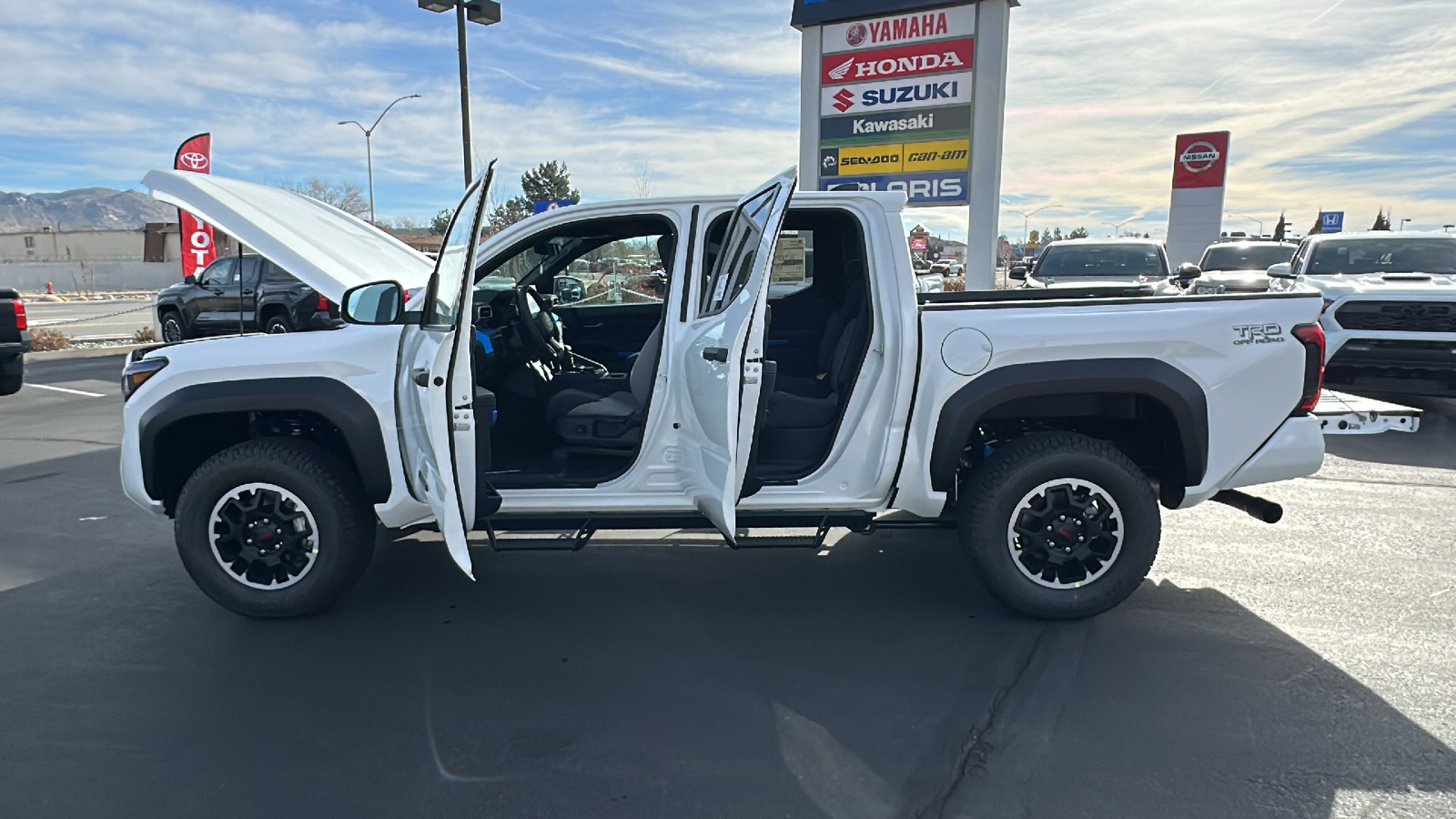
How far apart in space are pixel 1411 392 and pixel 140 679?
938cm

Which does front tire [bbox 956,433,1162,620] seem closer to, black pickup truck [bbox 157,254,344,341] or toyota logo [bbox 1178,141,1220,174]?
black pickup truck [bbox 157,254,344,341]

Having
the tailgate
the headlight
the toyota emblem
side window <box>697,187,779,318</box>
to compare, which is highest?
the toyota emblem

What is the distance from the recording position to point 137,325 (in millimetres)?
21828

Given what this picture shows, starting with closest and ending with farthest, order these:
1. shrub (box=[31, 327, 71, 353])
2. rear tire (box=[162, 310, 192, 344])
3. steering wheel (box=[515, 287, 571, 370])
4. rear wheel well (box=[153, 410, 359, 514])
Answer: rear wheel well (box=[153, 410, 359, 514]) < steering wheel (box=[515, 287, 571, 370]) < shrub (box=[31, 327, 71, 353]) < rear tire (box=[162, 310, 192, 344])

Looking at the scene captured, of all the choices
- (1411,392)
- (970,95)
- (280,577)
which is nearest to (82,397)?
(280,577)

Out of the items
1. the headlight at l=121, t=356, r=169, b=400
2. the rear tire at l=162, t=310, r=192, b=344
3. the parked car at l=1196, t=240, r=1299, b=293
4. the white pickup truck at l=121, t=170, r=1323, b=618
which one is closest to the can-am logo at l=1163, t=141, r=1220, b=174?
the parked car at l=1196, t=240, r=1299, b=293

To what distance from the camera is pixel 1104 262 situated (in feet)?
42.1

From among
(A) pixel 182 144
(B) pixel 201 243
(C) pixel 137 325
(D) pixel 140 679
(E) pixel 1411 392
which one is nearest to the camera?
(D) pixel 140 679

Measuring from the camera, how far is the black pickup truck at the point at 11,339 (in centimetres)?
884

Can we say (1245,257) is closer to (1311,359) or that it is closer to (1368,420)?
(1368,420)

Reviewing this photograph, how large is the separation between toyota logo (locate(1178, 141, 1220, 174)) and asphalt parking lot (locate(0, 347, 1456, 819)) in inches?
1435

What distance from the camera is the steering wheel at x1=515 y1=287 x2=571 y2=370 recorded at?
15.4ft

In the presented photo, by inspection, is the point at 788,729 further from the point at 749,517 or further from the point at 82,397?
the point at 82,397

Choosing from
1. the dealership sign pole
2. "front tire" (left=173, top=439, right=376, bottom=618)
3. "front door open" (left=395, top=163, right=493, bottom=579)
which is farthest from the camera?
the dealership sign pole
